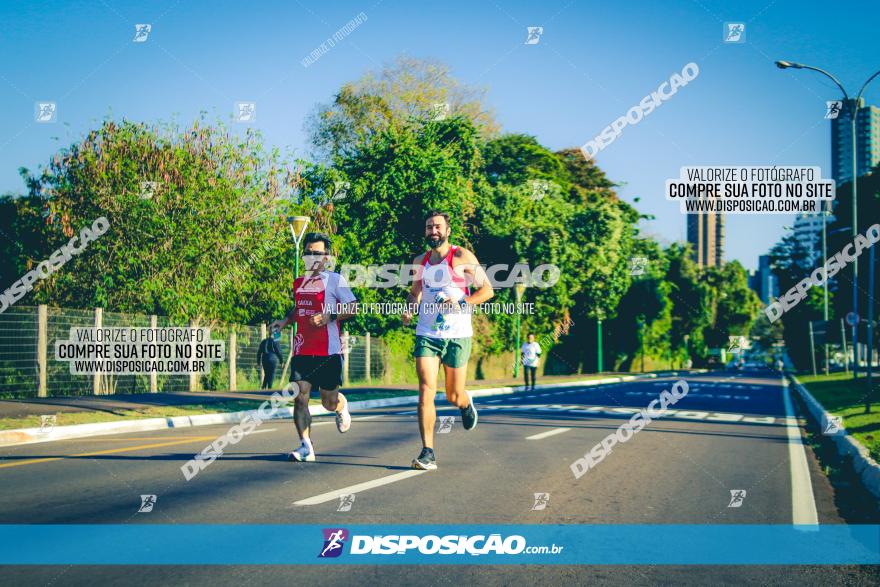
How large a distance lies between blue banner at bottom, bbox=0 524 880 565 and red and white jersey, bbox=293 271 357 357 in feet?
8.88

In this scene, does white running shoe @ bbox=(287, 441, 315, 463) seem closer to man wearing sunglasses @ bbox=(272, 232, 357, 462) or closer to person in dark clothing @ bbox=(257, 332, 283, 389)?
man wearing sunglasses @ bbox=(272, 232, 357, 462)

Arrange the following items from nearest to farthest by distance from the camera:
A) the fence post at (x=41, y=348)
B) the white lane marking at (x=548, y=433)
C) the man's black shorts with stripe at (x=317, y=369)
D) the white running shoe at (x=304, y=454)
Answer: the man's black shorts with stripe at (x=317, y=369) → the white running shoe at (x=304, y=454) → the white lane marking at (x=548, y=433) → the fence post at (x=41, y=348)

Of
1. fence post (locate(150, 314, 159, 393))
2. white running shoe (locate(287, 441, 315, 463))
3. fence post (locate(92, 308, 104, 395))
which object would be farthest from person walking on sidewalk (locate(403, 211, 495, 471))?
fence post (locate(150, 314, 159, 393))

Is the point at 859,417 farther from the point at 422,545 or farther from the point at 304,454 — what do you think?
the point at 422,545

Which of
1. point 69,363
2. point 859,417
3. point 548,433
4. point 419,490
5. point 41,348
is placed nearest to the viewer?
point 419,490

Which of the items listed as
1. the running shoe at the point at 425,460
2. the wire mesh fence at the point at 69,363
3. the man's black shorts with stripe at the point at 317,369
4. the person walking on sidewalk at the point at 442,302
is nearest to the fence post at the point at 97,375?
the wire mesh fence at the point at 69,363

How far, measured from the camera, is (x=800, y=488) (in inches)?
307

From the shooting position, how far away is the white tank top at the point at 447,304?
7168 mm

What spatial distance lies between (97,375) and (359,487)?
15.2m

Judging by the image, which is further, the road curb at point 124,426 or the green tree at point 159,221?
the green tree at point 159,221

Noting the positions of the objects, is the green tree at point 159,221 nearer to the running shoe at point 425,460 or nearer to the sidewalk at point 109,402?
the sidewalk at point 109,402

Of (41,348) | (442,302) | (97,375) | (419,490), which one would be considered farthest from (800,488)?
(97,375)

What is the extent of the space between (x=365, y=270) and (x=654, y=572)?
2799 centimetres

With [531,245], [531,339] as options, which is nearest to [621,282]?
[531,245]
